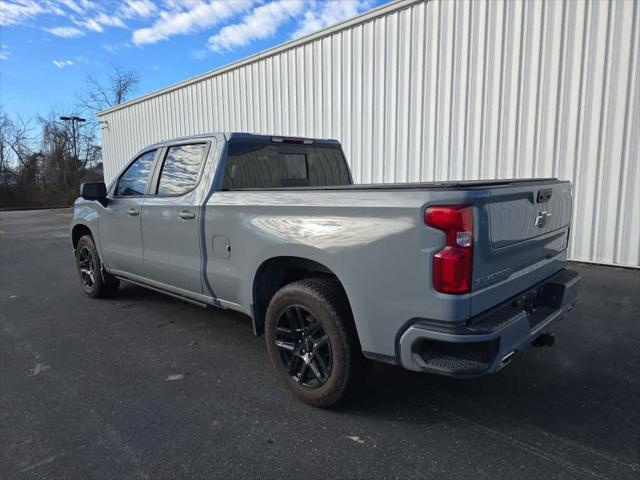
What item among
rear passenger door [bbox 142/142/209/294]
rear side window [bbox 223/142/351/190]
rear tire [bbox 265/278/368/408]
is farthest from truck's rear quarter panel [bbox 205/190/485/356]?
rear passenger door [bbox 142/142/209/294]

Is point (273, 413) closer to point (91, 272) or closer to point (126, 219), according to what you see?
point (126, 219)

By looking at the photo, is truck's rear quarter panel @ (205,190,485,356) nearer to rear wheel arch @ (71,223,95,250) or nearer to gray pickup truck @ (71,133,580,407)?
gray pickup truck @ (71,133,580,407)

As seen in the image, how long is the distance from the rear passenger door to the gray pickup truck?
0.02 meters

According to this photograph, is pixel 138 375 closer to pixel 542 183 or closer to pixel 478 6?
pixel 542 183

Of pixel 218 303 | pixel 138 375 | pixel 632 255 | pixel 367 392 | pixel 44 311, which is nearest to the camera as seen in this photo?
pixel 367 392

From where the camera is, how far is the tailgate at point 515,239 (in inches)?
92.4

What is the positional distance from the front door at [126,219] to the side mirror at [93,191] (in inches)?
4.2

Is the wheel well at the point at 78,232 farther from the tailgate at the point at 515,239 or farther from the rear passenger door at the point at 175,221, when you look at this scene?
the tailgate at the point at 515,239

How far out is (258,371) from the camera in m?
3.57

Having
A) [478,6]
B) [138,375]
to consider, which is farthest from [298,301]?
[478,6]

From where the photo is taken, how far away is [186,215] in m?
3.85

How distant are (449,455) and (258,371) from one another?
5.29 ft

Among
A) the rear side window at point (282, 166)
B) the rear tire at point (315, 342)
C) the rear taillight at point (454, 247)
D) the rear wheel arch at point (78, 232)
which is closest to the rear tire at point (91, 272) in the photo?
the rear wheel arch at point (78, 232)

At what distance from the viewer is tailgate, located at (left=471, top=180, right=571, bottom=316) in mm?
2346
